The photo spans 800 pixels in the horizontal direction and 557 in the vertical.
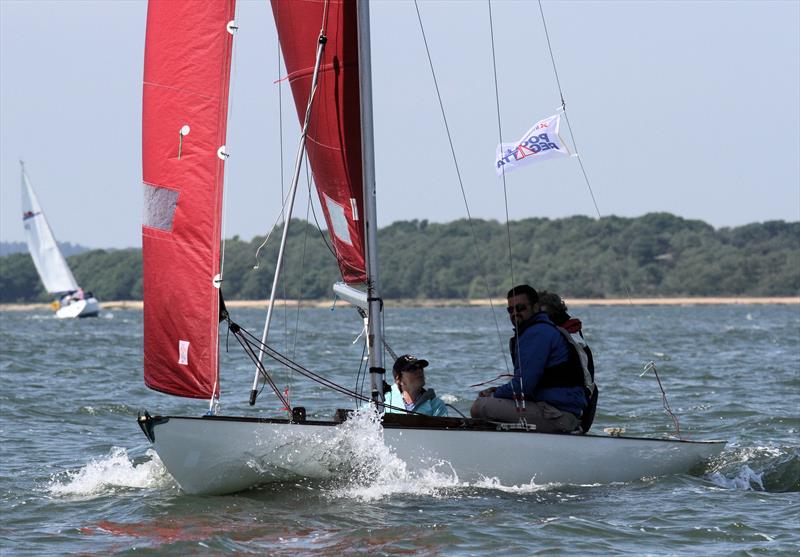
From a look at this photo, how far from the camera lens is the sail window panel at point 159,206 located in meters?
8.55

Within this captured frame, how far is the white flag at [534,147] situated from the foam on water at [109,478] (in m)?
3.41

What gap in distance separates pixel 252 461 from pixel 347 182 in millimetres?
2089

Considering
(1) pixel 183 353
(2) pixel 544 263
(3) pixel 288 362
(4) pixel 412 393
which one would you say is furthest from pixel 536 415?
(2) pixel 544 263

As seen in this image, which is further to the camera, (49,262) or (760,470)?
(49,262)

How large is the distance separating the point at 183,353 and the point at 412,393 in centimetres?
175

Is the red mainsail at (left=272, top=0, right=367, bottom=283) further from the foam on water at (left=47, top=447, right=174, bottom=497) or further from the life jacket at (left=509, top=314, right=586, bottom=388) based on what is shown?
the foam on water at (left=47, top=447, right=174, bottom=497)

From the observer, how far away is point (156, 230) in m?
8.62

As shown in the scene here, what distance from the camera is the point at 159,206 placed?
859cm

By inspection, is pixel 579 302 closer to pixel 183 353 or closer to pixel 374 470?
pixel 374 470

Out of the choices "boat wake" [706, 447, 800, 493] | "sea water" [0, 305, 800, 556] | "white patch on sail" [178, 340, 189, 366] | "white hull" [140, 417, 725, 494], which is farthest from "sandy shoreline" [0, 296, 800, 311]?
"white patch on sail" [178, 340, 189, 366]

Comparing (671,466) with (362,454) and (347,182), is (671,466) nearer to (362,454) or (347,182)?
(362,454)

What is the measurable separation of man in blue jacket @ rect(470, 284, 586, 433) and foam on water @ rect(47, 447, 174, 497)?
2.41 metres

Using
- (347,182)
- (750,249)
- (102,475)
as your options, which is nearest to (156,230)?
(347,182)

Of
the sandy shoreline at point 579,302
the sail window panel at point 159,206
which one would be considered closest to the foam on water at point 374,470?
the sail window panel at point 159,206
